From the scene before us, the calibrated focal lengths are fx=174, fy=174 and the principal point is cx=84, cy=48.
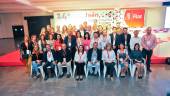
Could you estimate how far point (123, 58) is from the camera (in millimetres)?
4539

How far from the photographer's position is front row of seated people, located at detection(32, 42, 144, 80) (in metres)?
4.47

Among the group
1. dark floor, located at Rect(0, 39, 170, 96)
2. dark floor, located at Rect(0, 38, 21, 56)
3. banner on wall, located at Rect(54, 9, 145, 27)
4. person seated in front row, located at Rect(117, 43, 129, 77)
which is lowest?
dark floor, located at Rect(0, 39, 170, 96)

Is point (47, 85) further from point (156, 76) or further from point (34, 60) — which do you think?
point (156, 76)

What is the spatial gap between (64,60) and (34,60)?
2.64ft

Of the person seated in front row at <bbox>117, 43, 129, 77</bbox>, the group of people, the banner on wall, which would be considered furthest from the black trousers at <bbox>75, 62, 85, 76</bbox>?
the banner on wall

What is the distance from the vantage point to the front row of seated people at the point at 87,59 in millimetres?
4469

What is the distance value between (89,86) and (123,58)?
1.19 m

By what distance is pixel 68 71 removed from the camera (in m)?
4.74

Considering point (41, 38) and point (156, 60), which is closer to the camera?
point (41, 38)

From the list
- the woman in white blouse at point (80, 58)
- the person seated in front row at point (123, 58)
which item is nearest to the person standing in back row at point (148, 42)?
the person seated in front row at point (123, 58)

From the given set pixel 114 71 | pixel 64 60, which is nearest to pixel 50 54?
pixel 64 60

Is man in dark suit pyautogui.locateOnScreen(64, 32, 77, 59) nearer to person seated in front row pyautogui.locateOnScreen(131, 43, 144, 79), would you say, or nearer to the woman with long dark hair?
the woman with long dark hair

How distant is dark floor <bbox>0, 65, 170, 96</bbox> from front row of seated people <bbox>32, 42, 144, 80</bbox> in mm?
291

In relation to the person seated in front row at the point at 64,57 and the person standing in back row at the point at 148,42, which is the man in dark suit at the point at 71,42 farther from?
the person standing in back row at the point at 148,42
